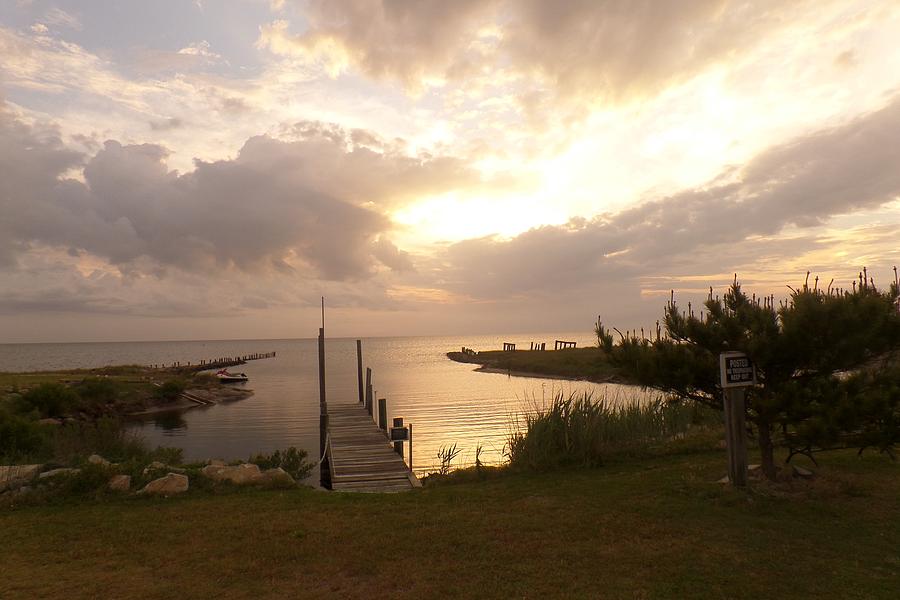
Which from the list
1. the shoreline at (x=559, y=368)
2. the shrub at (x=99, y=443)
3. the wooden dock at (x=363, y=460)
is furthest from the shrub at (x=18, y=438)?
the shoreline at (x=559, y=368)

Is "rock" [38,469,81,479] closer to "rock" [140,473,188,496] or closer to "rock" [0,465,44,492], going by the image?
"rock" [0,465,44,492]

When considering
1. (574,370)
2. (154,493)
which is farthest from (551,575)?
(574,370)

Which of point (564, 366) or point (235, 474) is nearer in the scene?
point (235, 474)

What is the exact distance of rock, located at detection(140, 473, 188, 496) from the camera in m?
9.23

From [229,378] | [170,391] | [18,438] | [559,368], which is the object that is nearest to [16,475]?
[18,438]

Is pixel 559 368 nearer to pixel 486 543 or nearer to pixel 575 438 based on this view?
pixel 575 438

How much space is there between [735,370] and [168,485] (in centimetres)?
921

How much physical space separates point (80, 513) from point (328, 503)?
3.59 metres

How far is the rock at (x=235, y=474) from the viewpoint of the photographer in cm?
995

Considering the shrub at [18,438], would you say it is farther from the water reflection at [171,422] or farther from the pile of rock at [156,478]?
the water reflection at [171,422]

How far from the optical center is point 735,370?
8039mm

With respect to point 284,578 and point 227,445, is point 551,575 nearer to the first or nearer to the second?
point 284,578

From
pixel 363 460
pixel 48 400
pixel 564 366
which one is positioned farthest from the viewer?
pixel 564 366

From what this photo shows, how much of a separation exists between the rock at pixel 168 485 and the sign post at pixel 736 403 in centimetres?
881
